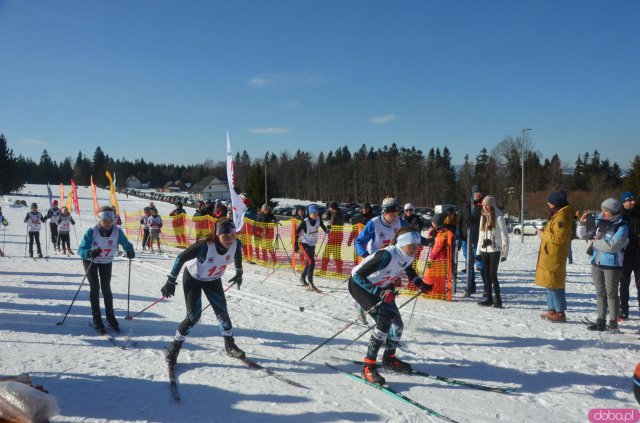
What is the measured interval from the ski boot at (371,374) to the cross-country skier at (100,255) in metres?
3.76

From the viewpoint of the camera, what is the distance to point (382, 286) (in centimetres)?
465

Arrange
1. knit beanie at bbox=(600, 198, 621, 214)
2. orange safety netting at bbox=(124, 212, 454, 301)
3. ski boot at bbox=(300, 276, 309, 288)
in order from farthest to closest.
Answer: ski boot at bbox=(300, 276, 309, 288) → orange safety netting at bbox=(124, 212, 454, 301) → knit beanie at bbox=(600, 198, 621, 214)

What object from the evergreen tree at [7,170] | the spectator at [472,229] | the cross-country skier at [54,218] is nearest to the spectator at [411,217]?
the spectator at [472,229]

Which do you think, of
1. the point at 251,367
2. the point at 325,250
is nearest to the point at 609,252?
the point at 251,367

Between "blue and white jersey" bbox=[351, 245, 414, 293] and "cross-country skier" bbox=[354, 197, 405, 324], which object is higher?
"cross-country skier" bbox=[354, 197, 405, 324]

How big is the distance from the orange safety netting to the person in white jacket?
2.92ft

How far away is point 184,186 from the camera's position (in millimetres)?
131375

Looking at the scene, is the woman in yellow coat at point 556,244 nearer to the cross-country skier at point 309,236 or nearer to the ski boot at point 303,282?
the cross-country skier at point 309,236

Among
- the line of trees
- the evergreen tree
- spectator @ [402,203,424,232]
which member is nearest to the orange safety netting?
spectator @ [402,203,424,232]

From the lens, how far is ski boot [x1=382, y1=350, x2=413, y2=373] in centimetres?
472

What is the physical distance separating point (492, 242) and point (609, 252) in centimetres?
189

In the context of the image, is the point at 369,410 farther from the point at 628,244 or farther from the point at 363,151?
the point at 363,151

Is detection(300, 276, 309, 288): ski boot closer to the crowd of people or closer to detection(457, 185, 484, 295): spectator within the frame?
the crowd of people

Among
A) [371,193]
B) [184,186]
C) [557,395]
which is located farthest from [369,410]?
[184,186]
